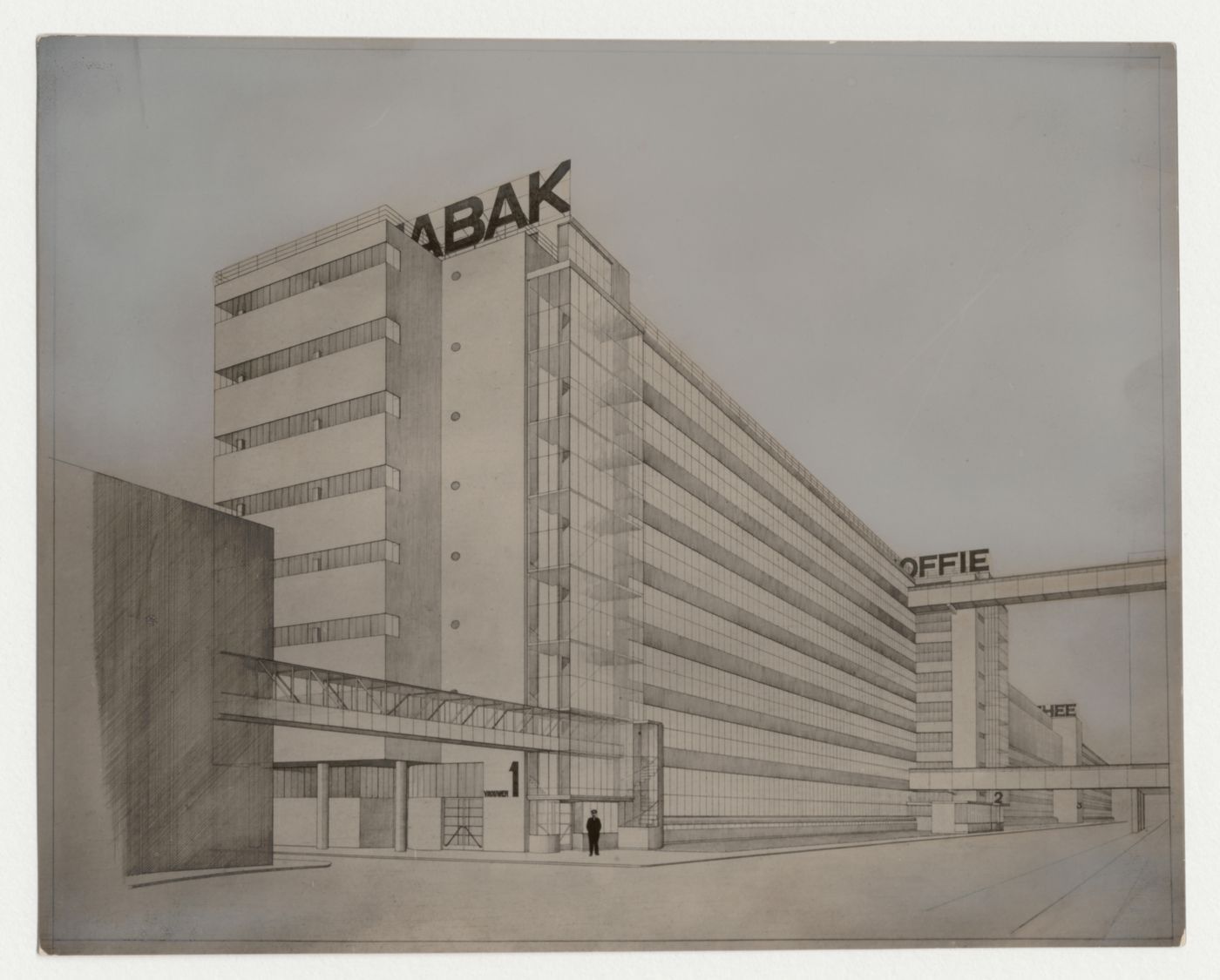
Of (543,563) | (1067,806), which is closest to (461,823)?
(543,563)

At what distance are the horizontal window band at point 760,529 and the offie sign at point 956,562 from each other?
1.19m

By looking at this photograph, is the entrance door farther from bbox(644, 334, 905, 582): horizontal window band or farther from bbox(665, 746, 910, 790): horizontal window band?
bbox(644, 334, 905, 582): horizontal window band

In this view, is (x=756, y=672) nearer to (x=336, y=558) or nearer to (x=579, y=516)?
(x=579, y=516)

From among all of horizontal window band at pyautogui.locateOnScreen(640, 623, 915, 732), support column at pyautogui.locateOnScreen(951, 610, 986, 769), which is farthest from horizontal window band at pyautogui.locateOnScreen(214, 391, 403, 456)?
support column at pyautogui.locateOnScreen(951, 610, 986, 769)

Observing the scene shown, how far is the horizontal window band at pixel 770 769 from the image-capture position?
12938 mm

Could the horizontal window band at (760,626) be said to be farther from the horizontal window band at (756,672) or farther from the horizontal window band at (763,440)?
the horizontal window band at (763,440)

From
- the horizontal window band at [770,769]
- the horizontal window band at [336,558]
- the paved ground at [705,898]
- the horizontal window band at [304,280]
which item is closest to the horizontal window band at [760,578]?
the horizontal window band at [770,769]

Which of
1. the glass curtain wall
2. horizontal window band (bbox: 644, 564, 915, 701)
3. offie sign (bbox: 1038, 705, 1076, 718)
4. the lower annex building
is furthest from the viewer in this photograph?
horizontal window band (bbox: 644, 564, 915, 701)

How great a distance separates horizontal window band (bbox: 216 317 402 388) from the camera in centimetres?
1230

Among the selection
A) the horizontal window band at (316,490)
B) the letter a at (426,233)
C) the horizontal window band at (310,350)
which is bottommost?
the horizontal window band at (316,490)

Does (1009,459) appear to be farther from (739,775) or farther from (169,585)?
(169,585)

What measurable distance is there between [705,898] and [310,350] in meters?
6.86

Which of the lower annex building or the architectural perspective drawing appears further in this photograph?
the lower annex building

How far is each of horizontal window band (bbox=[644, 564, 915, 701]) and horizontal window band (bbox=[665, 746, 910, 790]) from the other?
3.26 feet
